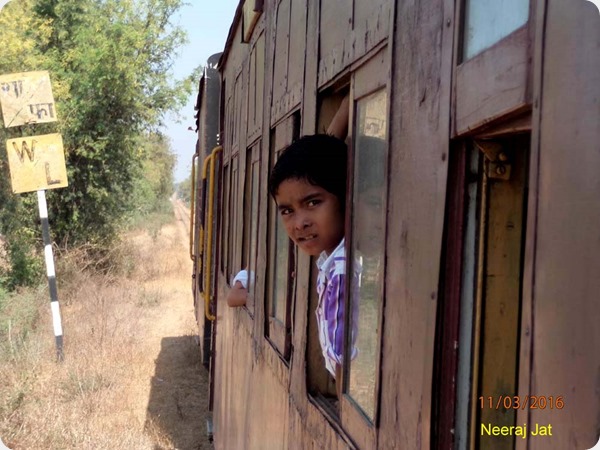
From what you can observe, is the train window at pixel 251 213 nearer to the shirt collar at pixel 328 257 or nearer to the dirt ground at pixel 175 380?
the shirt collar at pixel 328 257

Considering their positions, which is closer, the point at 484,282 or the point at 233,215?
the point at 484,282

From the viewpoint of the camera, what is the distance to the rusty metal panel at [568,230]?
0.69 m

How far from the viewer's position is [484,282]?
1.03 m

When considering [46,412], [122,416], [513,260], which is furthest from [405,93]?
[122,416]

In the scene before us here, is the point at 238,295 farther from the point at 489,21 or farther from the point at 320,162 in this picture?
the point at 489,21

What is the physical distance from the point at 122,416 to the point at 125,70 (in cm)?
903

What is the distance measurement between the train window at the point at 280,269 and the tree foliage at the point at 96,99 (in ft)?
36.0

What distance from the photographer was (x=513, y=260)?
1035mm

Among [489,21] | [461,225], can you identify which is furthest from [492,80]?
[461,225]

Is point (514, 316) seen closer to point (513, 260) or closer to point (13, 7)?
point (513, 260)

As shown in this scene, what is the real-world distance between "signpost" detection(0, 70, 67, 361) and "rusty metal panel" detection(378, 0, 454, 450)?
7.91 m

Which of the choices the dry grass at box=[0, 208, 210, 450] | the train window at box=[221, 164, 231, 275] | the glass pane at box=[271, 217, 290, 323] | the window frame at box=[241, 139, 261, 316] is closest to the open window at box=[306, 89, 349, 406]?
the glass pane at box=[271, 217, 290, 323]

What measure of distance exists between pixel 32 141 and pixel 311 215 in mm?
7587

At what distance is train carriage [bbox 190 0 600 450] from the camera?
72 centimetres
